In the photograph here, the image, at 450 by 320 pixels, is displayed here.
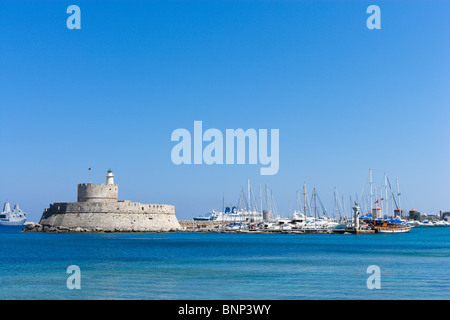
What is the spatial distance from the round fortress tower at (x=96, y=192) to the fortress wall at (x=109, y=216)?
70 centimetres

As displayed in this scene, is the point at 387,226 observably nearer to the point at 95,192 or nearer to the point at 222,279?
the point at 95,192

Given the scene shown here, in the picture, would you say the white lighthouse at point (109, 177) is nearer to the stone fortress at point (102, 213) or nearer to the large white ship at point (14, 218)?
the stone fortress at point (102, 213)

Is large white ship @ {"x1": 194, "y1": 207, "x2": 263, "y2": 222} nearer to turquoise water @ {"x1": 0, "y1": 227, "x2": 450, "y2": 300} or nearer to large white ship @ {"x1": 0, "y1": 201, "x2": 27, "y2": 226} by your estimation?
large white ship @ {"x1": 0, "y1": 201, "x2": 27, "y2": 226}

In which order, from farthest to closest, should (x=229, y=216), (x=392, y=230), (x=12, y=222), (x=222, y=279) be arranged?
1. (x=12, y=222)
2. (x=229, y=216)
3. (x=392, y=230)
4. (x=222, y=279)

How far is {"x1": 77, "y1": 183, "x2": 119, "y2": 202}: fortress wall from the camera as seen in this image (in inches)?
2063

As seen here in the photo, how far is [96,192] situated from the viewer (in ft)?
172

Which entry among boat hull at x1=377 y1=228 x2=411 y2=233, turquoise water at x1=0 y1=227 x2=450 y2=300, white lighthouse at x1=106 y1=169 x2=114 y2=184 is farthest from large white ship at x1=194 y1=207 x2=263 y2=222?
turquoise water at x1=0 y1=227 x2=450 y2=300

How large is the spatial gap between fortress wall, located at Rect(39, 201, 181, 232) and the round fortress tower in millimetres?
705

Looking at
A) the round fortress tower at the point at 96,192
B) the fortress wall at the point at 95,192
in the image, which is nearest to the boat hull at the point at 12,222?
the round fortress tower at the point at 96,192

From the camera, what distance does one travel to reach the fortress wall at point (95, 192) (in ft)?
172

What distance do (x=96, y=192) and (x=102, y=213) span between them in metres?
2.22

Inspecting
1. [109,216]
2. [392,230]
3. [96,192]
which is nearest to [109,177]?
[96,192]

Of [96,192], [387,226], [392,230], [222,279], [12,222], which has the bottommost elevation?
[12,222]
